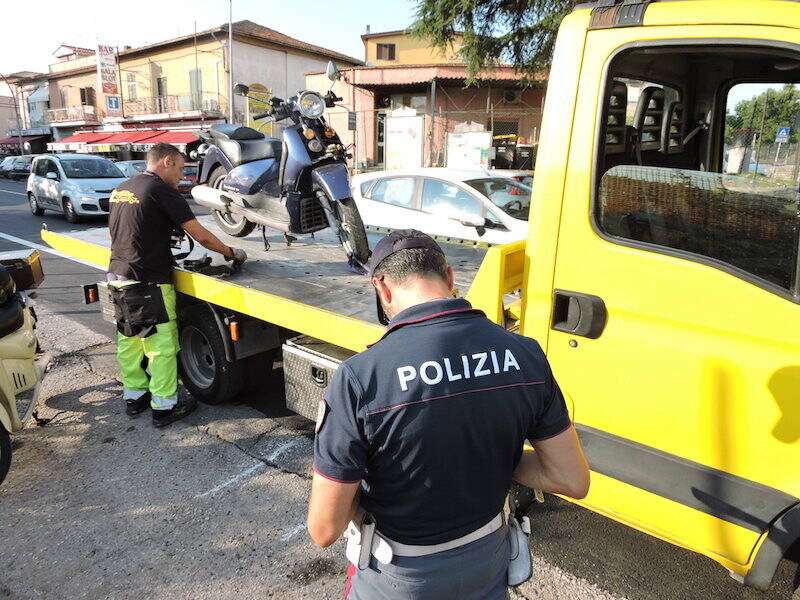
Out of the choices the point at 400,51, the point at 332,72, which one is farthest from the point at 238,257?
the point at 400,51

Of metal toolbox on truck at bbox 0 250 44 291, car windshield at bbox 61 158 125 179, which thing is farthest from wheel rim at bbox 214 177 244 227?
car windshield at bbox 61 158 125 179

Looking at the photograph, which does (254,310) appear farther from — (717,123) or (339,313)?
(717,123)

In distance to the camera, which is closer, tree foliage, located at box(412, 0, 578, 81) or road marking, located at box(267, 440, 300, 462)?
road marking, located at box(267, 440, 300, 462)

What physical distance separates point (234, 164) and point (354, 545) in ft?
12.5

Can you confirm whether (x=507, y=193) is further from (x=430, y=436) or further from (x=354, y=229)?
(x=430, y=436)

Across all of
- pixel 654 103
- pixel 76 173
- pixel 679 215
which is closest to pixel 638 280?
pixel 679 215

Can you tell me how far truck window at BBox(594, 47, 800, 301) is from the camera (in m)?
1.88

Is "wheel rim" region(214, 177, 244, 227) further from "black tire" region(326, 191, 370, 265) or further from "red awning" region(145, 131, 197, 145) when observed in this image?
"red awning" region(145, 131, 197, 145)

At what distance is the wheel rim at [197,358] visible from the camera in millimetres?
4141

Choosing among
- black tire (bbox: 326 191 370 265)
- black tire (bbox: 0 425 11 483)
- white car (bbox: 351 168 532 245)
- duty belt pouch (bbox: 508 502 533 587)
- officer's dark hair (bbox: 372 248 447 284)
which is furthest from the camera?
white car (bbox: 351 168 532 245)

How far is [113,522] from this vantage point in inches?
115

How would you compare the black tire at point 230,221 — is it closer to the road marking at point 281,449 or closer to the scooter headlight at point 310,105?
the scooter headlight at point 310,105

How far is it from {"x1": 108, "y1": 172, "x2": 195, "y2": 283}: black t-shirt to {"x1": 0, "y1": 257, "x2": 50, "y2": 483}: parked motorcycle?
0.61 metres

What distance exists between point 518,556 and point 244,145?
12.9ft
